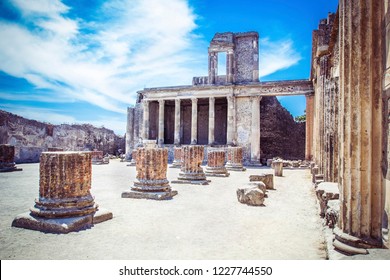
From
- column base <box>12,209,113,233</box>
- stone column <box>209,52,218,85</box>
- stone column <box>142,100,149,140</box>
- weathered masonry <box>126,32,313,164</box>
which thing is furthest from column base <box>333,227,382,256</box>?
stone column <box>142,100,149,140</box>

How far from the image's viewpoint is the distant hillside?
15078 millimetres

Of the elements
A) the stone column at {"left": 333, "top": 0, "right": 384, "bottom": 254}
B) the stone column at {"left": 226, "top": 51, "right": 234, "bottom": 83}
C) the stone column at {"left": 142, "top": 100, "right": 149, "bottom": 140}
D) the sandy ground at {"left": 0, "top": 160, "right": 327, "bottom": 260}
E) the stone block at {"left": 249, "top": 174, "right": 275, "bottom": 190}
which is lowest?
the sandy ground at {"left": 0, "top": 160, "right": 327, "bottom": 260}

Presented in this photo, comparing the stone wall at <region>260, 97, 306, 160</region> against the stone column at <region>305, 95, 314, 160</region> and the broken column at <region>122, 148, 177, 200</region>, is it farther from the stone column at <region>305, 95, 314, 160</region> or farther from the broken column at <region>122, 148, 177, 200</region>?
the broken column at <region>122, 148, 177, 200</region>

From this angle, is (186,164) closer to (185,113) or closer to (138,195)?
(138,195)

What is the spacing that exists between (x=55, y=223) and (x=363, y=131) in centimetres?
391

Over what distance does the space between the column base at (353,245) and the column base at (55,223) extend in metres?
3.25

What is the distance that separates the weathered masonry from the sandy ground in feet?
49.9

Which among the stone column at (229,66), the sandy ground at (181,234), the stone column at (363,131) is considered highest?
the stone column at (229,66)

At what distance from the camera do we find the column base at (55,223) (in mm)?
3673

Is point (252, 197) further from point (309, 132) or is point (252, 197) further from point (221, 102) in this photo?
point (221, 102)

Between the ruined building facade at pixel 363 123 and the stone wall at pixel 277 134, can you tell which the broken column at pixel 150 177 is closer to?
the ruined building facade at pixel 363 123

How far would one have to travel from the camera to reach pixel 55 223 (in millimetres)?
3707

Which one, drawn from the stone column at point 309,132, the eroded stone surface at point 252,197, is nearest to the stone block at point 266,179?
the eroded stone surface at point 252,197

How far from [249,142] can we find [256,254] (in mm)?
17906
